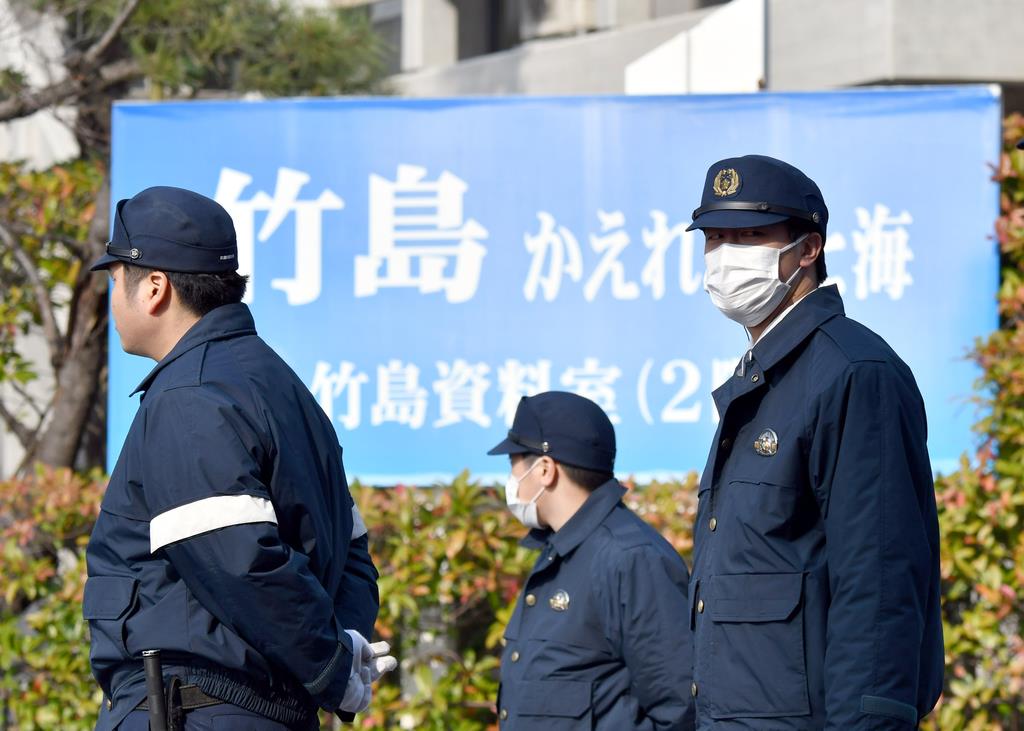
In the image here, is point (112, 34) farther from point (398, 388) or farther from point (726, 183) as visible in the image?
point (726, 183)

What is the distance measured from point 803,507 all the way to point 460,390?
341 centimetres

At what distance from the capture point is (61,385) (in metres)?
6.80

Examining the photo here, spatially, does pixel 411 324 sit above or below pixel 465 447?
above

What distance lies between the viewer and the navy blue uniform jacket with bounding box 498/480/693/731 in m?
3.57

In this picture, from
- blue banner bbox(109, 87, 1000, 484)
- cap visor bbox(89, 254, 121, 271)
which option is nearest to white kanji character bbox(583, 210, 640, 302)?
blue banner bbox(109, 87, 1000, 484)

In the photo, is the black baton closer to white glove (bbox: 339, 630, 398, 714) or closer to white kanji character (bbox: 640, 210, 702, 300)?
white glove (bbox: 339, 630, 398, 714)

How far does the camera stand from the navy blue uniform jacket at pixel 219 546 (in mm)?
2635

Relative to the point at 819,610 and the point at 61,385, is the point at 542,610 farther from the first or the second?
the point at 61,385

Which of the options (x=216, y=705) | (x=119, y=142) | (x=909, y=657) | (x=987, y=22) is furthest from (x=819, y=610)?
(x=987, y=22)

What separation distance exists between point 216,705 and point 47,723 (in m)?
3.19

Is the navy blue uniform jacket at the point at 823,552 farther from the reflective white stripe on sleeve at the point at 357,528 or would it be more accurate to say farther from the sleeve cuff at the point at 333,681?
the reflective white stripe on sleeve at the point at 357,528

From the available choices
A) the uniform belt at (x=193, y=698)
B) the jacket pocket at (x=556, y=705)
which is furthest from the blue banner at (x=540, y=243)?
the uniform belt at (x=193, y=698)

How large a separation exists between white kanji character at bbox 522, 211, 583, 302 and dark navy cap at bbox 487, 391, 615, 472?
1.83 meters

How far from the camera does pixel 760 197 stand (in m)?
2.79
